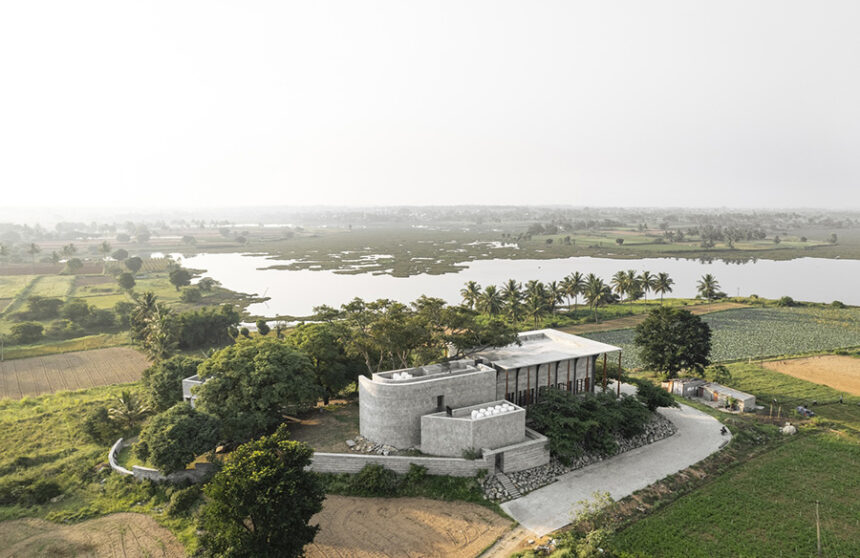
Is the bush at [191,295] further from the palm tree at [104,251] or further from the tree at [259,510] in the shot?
the tree at [259,510]

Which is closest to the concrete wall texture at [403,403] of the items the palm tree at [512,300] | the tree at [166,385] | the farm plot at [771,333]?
the tree at [166,385]

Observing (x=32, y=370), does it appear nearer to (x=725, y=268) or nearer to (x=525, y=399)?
(x=525, y=399)

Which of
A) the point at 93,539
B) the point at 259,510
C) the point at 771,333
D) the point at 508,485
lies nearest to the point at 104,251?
the point at 93,539

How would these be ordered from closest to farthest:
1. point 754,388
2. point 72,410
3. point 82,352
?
point 72,410, point 754,388, point 82,352

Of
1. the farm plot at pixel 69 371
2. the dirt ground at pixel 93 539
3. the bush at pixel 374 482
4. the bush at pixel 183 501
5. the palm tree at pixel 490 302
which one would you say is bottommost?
the farm plot at pixel 69 371

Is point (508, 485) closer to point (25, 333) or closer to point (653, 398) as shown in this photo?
point (653, 398)

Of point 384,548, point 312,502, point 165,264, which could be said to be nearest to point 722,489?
point 384,548
